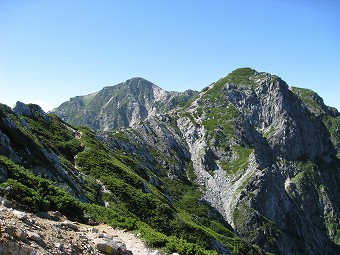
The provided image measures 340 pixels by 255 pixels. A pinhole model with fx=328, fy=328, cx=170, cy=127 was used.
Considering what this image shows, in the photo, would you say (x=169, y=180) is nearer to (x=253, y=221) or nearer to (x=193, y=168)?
(x=193, y=168)

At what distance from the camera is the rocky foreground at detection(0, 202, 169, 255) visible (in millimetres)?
11266

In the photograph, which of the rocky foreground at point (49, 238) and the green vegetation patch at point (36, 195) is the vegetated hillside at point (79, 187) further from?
the rocky foreground at point (49, 238)

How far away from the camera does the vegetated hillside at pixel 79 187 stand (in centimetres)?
2042

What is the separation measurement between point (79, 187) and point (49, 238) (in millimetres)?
25881

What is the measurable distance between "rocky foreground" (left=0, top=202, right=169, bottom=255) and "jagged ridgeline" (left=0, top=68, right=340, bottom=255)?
1512 mm

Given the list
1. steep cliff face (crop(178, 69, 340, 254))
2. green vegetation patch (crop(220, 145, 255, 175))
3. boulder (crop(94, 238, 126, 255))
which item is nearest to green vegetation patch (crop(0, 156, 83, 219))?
boulder (crop(94, 238, 126, 255))

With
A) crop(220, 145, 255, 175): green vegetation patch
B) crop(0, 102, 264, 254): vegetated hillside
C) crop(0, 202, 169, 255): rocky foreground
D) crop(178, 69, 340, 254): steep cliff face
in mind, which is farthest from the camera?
crop(220, 145, 255, 175): green vegetation patch

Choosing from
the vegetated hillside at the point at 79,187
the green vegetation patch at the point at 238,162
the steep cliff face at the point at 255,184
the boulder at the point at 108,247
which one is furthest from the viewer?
the green vegetation patch at the point at 238,162

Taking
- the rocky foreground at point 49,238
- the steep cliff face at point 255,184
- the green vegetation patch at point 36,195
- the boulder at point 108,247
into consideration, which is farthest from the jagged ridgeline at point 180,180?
the boulder at point 108,247

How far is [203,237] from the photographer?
47875 mm

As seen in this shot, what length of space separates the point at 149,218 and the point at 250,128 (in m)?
139

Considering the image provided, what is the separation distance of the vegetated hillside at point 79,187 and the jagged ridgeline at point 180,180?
4.8 inches

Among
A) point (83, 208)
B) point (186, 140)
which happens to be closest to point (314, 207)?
point (186, 140)

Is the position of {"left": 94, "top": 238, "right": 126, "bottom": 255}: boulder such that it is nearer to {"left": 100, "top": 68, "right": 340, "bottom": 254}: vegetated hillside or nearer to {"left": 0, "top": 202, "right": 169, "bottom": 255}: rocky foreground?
{"left": 0, "top": 202, "right": 169, "bottom": 255}: rocky foreground
